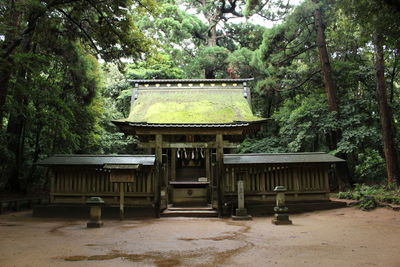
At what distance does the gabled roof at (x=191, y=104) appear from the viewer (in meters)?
11.8

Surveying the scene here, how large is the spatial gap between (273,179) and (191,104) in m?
5.01

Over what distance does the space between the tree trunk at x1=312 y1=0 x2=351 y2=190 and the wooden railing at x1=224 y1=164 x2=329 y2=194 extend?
12.2 feet

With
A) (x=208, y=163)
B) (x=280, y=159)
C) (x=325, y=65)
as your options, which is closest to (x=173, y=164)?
(x=208, y=163)

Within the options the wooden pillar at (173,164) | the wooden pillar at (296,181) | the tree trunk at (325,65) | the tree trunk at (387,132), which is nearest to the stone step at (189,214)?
the wooden pillar at (296,181)

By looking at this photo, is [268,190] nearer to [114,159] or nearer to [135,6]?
[114,159]

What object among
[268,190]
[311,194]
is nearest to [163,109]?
[268,190]

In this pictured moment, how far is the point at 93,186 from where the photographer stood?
37.3 ft

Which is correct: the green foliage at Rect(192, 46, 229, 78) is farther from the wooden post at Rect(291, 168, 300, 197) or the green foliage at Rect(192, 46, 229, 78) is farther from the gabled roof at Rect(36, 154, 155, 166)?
the wooden post at Rect(291, 168, 300, 197)

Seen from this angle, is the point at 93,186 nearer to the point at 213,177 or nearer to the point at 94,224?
the point at 94,224

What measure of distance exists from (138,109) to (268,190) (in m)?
6.80

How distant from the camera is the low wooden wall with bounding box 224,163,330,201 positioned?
11.5 metres

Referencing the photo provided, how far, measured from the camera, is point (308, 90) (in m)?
18.0

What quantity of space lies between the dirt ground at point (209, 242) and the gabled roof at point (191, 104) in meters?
3.96

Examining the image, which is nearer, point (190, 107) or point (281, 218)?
point (281, 218)
